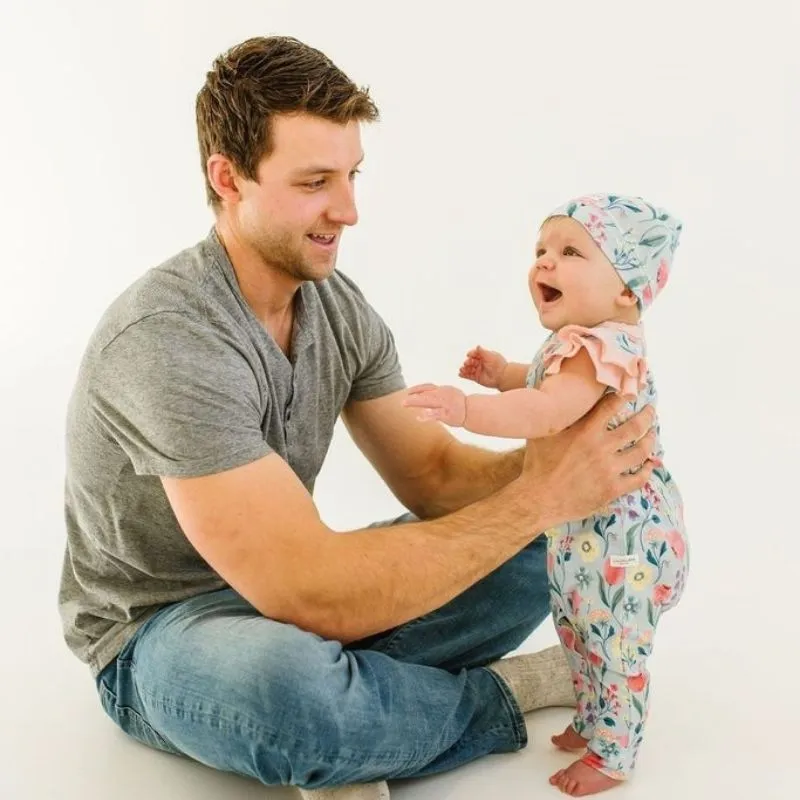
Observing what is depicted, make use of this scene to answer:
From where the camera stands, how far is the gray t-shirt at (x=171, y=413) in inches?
88.0

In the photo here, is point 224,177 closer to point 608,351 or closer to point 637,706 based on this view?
point 608,351

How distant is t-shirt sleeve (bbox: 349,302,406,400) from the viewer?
9.10 feet

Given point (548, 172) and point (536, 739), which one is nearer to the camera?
point (536, 739)

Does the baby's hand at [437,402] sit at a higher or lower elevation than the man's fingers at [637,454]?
higher

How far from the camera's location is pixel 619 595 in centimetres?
223

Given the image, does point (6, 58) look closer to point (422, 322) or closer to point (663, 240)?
point (422, 322)

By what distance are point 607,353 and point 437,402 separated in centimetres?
34

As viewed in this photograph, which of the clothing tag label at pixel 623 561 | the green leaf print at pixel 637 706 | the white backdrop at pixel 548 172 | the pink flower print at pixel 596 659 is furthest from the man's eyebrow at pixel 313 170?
the white backdrop at pixel 548 172

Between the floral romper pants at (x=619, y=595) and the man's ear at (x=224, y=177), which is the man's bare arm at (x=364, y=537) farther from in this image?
the man's ear at (x=224, y=177)

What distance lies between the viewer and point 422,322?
4.19 m

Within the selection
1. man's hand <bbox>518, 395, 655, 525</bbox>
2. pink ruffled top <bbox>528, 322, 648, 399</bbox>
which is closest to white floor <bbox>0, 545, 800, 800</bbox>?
man's hand <bbox>518, 395, 655, 525</bbox>

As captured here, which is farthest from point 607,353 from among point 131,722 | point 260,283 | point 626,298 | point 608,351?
point 131,722

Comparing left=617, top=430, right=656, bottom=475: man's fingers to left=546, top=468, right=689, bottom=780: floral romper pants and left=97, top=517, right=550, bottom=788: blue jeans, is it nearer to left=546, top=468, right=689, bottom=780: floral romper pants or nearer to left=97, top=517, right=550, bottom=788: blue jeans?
left=546, top=468, right=689, bottom=780: floral romper pants

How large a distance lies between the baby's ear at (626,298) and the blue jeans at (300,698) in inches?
31.5
